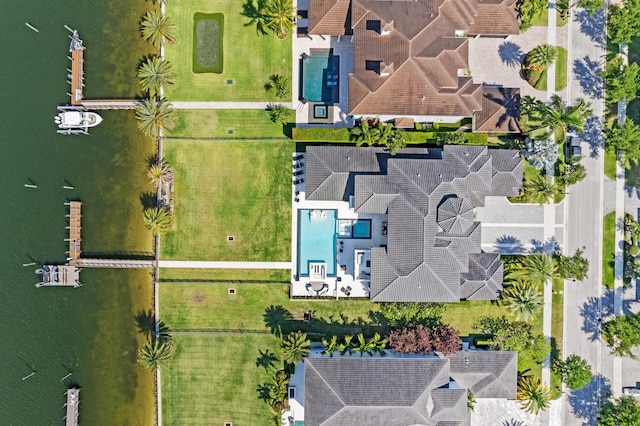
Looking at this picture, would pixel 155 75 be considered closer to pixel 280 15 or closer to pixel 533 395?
pixel 280 15

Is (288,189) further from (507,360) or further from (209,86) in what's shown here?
(507,360)

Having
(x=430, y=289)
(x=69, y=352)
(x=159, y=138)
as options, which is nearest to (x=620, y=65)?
(x=430, y=289)

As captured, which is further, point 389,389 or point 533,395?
point 533,395

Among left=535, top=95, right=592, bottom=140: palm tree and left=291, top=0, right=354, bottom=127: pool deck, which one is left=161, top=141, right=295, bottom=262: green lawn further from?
left=535, top=95, right=592, bottom=140: palm tree

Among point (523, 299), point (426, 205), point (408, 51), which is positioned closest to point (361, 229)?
point (426, 205)

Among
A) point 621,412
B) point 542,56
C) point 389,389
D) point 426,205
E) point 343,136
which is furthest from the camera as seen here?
point 343,136

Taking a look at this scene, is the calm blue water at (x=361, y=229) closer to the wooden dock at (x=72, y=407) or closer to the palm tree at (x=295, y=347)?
the palm tree at (x=295, y=347)

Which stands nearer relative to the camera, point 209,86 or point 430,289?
point 430,289
